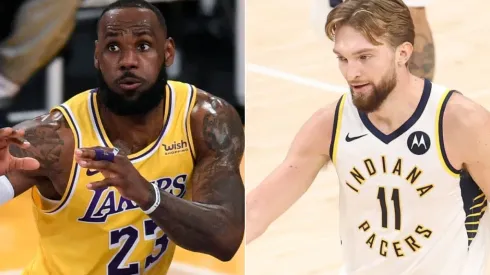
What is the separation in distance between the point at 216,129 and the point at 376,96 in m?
0.47

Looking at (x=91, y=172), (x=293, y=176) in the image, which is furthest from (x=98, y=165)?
(x=293, y=176)

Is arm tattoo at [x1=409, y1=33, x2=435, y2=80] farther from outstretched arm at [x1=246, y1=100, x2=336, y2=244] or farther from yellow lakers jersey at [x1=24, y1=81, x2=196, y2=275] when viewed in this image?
yellow lakers jersey at [x1=24, y1=81, x2=196, y2=275]

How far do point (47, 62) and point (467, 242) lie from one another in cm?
130

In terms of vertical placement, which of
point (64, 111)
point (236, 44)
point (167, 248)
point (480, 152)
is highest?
point (236, 44)

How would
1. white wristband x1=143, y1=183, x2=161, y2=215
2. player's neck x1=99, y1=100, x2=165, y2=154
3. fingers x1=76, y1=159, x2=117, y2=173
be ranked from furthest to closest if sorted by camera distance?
1. player's neck x1=99, y1=100, x2=165, y2=154
2. white wristband x1=143, y1=183, x2=161, y2=215
3. fingers x1=76, y1=159, x2=117, y2=173

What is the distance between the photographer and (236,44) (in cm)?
255

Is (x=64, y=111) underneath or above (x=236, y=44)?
underneath

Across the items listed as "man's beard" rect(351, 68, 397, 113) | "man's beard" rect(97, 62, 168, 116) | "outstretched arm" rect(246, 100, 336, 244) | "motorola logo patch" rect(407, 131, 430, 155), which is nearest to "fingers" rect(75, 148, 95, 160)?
"man's beard" rect(97, 62, 168, 116)

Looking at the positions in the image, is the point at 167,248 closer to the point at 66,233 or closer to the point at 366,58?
the point at 66,233

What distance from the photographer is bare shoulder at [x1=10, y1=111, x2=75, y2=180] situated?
7.77ft

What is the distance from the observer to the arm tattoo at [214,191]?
242 cm

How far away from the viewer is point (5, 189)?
7.83 ft

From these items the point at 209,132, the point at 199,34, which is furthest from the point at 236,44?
the point at 209,132

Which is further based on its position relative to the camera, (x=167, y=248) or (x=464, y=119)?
(x=167, y=248)
